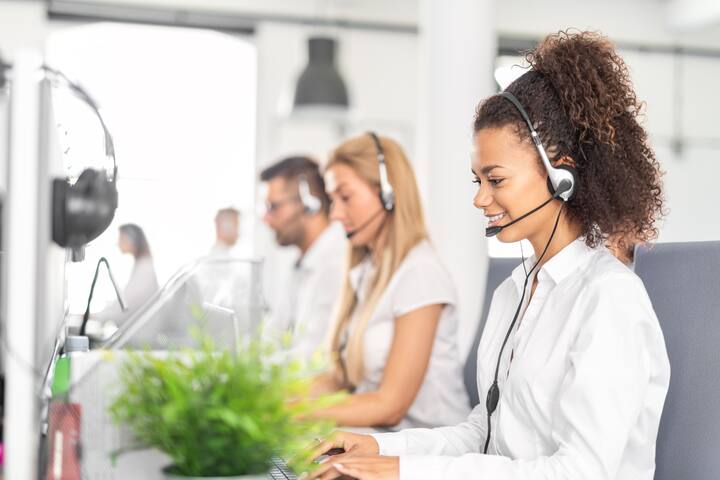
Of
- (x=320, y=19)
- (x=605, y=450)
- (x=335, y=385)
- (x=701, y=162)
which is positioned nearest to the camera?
(x=605, y=450)

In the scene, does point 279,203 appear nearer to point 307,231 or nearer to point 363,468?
point 307,231

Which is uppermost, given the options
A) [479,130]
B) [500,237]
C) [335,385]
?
[479,130]

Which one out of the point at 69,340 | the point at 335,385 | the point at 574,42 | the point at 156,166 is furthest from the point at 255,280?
the point at 156,166

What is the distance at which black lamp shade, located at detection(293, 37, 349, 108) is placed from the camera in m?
5.23

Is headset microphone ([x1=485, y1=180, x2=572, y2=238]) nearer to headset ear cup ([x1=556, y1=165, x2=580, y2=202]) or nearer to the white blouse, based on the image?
headset ear cup ([x1=556, y1=165, x2=580, y2=202])

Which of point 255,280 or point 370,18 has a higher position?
point 370,18

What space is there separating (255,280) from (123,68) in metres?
4.78

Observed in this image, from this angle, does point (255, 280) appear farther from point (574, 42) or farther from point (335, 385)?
point (574, 42)

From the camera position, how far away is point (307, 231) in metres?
3.78

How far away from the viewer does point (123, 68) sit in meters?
6.53

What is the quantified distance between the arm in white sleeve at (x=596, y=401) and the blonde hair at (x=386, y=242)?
3.33 feet

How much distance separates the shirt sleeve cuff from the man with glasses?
1.79 meters

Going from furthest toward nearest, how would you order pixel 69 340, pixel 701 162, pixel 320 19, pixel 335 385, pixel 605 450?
pixel 701 162
pixel 320 19
pixel 335 385
pixel 69 340
pixel 605 450

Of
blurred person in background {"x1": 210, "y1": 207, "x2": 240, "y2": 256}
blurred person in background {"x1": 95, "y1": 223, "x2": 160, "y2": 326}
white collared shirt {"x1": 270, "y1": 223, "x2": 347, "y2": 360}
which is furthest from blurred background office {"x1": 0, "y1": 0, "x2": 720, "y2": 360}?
blurred person in background {"x1": 95, "y1": 223, "x2": 160, "y2": 326}
